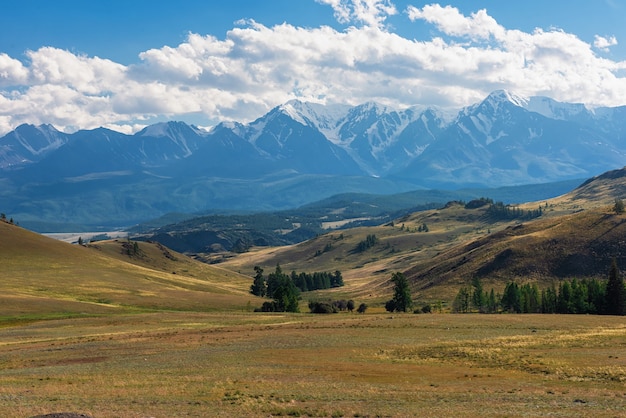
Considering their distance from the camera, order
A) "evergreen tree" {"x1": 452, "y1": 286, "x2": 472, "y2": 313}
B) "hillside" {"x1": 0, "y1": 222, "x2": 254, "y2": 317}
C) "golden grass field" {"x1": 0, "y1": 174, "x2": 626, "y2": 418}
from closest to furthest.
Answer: "golden grass field" {"x1": 0, "y1": 174, "x2": 626, "y2": 418}, "hillside" {"x1": 0, "y1": 222, "x2": 254, "y2": 317}, "evergreen tree" {"x1": 452, "y1": 286, "x2": 472, "y2": 313}

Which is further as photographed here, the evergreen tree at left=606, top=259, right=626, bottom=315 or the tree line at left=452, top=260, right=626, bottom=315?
the tree line at left=452, top=260, right=626, bottom=315

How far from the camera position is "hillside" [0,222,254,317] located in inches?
4609

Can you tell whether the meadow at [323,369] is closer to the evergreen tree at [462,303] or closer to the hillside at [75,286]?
the hillside at [75,286]

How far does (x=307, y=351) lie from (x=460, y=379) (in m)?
19.7

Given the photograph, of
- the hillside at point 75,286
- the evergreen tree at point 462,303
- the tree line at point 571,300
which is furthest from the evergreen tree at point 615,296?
the hillside at point 75,286

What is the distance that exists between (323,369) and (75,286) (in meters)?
109

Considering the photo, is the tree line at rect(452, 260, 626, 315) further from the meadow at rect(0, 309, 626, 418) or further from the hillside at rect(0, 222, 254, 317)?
the hillside at rect(0, 222, 254, 317)

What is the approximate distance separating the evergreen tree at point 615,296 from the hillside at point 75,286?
265ft

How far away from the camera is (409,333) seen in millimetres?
76188

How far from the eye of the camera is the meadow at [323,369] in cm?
3684

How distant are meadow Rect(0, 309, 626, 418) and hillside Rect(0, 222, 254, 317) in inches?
1226

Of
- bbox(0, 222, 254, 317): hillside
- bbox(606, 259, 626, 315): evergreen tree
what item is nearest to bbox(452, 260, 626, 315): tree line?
bbox(606, 259, 626, 315): evergreen tree

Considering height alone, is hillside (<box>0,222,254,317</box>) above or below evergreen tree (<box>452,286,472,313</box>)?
above

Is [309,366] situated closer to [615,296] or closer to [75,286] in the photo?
[615,296]
